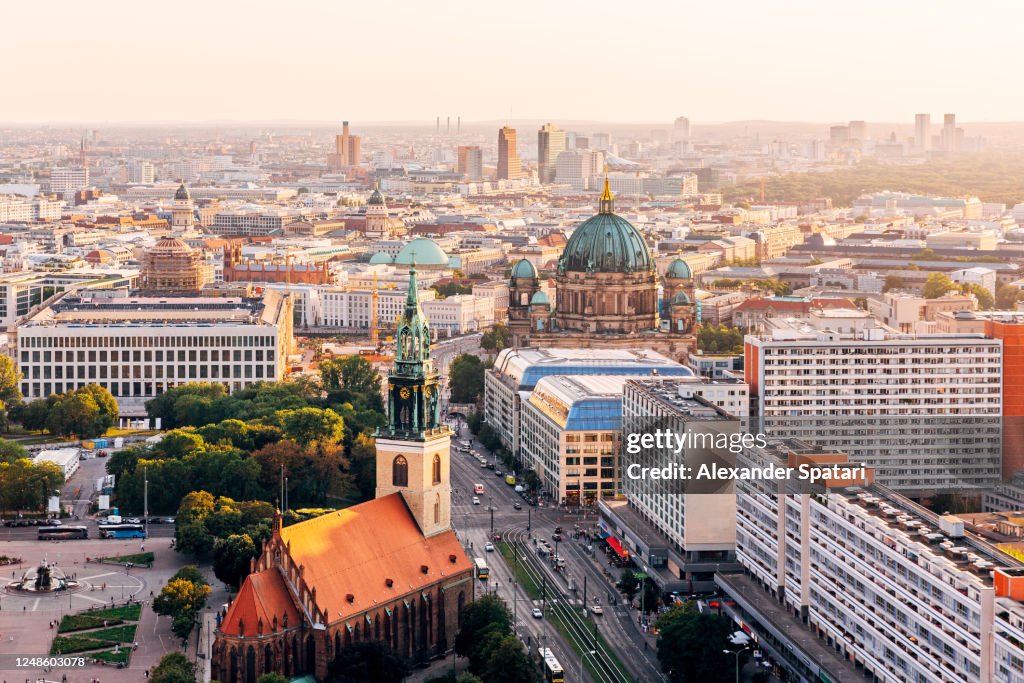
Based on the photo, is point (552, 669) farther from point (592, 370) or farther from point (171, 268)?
point (171, 268)

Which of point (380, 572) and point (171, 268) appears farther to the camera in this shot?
point (171, 268)

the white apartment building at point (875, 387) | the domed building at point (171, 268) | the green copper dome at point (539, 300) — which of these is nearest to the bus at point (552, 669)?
the white apartment building at point (875, 387)

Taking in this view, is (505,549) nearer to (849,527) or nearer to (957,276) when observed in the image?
(849,527)

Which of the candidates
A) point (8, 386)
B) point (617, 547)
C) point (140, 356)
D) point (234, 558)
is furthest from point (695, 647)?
point (140, 356)

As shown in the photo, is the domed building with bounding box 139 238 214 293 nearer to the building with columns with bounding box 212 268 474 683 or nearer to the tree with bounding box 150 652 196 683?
the building with columns with bounding box 212 268 474 683

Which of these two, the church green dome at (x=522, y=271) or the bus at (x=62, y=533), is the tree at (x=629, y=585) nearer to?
the bus at (x=62, y=533)

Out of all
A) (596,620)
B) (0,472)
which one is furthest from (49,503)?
(596,620)
